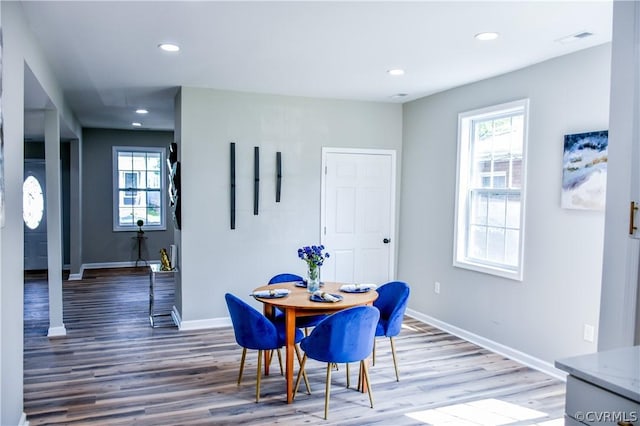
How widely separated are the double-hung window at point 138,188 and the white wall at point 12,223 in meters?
6.51

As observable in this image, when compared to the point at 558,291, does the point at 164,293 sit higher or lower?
lower

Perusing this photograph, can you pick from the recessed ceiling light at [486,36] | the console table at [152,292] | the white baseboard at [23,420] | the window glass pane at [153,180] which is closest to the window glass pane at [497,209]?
the recessed ceiling light at [486,36]

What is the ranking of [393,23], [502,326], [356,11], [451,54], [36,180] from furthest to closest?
[36,180] < [502,326] < [451,54] < [393,23] < [356,11]

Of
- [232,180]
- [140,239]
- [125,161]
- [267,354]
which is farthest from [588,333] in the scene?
[125,161]

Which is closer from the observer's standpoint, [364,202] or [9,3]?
[9,3]

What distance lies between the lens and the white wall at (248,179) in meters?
5.12

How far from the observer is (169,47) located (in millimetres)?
3635

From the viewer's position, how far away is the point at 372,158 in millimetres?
5867

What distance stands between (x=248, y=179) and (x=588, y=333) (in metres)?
3.58

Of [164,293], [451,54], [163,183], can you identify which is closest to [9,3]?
[451,54]

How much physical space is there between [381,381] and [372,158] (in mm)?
2918

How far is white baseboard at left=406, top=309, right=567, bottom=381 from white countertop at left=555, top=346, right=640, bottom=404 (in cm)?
259

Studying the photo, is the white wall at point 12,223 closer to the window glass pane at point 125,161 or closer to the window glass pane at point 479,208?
the window glass pane at point 479,208

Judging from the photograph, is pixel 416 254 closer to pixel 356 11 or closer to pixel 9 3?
pixel 356 11
